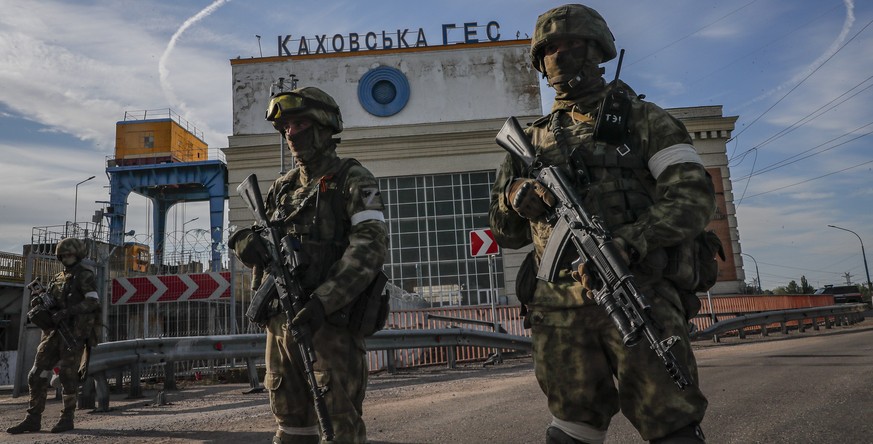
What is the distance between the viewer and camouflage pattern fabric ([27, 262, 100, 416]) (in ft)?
21.9

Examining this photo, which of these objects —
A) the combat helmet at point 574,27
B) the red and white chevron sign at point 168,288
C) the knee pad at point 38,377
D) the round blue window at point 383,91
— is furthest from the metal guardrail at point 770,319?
the round blue window at point 383,91

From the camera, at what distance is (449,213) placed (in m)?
25.4

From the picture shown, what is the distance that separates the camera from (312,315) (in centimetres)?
296

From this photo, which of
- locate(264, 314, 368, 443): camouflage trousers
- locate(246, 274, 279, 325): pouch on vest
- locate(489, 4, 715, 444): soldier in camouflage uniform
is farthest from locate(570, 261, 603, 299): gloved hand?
locate(246, 274, 279, 325): pouch on vest

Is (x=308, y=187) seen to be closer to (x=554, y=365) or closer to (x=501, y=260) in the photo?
(x=554, y=365)

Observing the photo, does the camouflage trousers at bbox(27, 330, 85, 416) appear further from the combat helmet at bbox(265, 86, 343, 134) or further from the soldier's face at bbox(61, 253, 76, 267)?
the combat helmet at bbox(265, 86, 343, 134)

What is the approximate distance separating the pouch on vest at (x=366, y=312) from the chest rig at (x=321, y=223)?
9.0 inches

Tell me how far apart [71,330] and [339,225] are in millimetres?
5125

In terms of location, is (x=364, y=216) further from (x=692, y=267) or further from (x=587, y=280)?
(x=692, y=267)

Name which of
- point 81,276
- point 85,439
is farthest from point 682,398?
point 81,276

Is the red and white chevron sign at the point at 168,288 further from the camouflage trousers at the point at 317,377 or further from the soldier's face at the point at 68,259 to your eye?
the camouflage trousers at the point at 317,377

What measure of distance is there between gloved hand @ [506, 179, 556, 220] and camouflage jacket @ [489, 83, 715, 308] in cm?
9

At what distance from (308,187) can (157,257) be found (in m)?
14.6

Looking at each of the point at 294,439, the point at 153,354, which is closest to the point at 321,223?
the point at 294,439
